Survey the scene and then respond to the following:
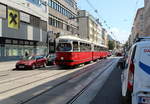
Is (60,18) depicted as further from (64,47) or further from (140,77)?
(140,77)

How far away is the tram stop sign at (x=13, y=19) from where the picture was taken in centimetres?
2919

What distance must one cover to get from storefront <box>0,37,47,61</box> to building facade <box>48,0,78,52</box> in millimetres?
7101

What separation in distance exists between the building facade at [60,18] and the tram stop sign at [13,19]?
1283cm

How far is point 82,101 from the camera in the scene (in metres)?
7.67

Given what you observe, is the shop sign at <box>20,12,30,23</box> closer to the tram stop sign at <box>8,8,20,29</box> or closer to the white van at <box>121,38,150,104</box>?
the tram stop sign at <box>8,8,20,29</box>

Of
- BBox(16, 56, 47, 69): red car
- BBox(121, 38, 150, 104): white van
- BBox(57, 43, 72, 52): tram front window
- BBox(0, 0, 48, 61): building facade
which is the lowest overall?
BBox(16, 56, 47, 69): red car

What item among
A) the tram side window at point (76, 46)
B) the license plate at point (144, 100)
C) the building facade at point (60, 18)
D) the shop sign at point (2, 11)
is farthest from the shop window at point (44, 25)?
the license plate at point (144, 100)

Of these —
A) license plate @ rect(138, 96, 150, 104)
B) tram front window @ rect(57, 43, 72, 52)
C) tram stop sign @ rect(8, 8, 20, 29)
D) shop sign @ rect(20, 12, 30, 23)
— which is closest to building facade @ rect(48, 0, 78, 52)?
shop sign @ rect(20, 12, 30, 23)

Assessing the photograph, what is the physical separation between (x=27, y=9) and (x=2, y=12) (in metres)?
7.17

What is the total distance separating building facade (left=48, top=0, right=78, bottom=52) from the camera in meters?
45.6

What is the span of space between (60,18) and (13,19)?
74.2 ft

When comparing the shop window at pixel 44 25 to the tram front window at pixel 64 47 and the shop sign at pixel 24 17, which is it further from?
the tram front window at pixel 64 47

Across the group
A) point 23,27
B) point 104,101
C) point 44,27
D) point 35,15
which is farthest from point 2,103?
point 44,27

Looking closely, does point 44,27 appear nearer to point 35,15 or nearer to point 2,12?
point 35,15
